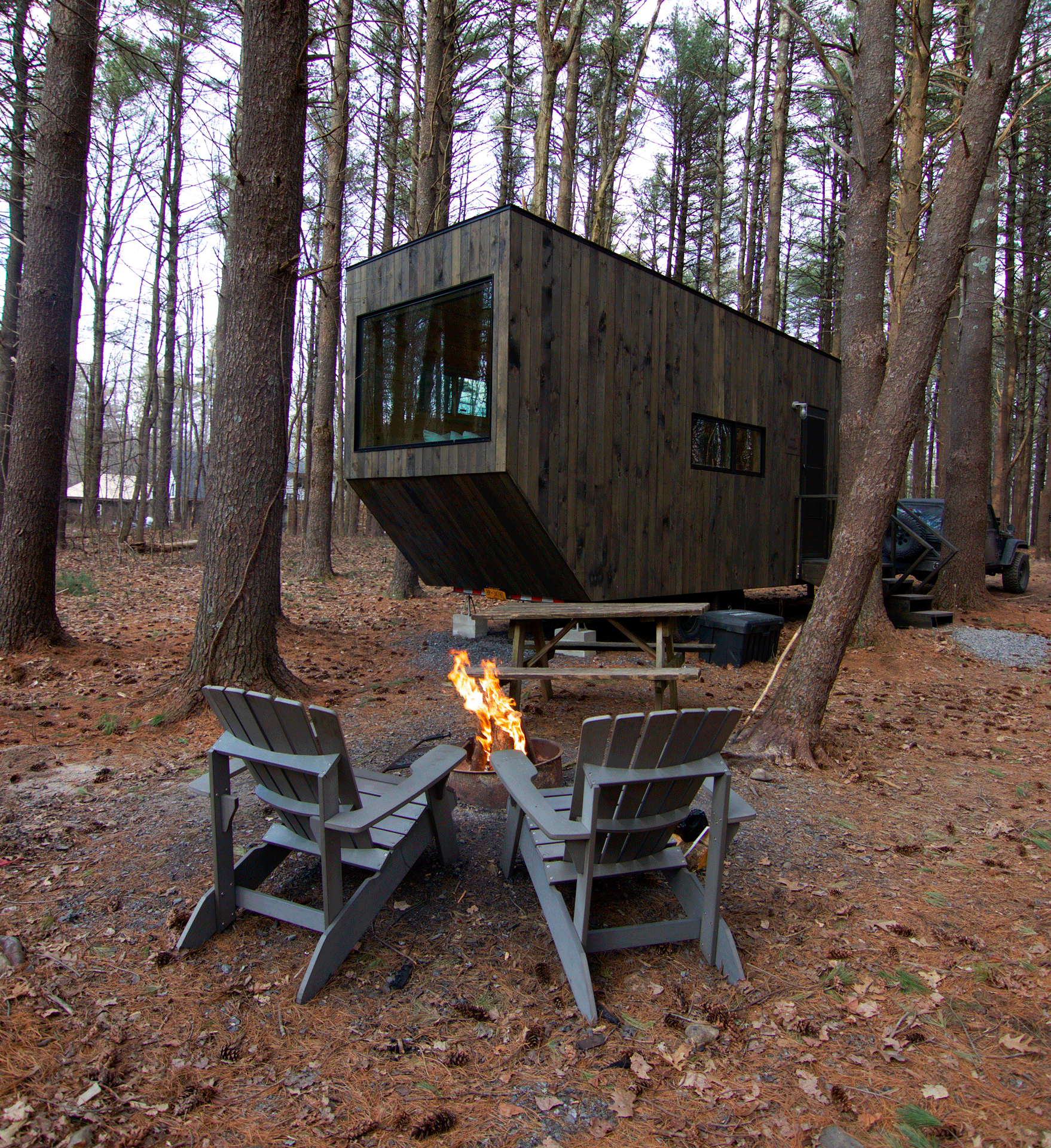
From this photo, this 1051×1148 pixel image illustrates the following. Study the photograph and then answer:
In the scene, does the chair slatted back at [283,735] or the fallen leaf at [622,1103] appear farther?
the chair slatted back at [283,735]

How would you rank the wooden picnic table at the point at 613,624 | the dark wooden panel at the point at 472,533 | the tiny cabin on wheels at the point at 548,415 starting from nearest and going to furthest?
the wooden picnic table at the point at 613,624, the tiny cabin on wheels at the point at 548,415, the dark wooden panel at the point at 472,533

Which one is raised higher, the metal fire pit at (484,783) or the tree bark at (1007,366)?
the tree bark at (1007,366)

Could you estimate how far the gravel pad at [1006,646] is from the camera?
8016mm

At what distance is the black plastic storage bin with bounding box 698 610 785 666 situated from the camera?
7.83 metres

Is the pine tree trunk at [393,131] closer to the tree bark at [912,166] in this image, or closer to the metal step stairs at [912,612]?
the tree bark at [912,166]

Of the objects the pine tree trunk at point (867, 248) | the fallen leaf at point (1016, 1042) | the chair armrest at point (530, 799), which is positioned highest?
the pine tree trunk at point (867, 248)

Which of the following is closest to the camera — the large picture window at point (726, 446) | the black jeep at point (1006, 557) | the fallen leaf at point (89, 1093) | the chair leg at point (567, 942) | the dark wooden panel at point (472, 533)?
the fallen leaf at point (89, 1093)

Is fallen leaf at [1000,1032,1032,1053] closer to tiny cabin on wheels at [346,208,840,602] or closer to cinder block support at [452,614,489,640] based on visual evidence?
tiny cabin on wheels at [346,208,840,602]

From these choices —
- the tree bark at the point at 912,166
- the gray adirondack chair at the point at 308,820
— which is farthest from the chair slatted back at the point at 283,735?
the tree bark at the point at 912,166

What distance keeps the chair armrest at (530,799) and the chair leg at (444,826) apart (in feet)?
1.08

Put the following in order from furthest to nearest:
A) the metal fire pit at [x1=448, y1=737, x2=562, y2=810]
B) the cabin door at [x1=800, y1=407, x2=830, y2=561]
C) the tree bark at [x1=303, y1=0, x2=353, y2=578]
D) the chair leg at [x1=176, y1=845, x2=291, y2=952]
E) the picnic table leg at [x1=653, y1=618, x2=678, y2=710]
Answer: the tree bark at [x1=303, y1=0, x2=353, y2=578], the cabin door at [x1=800, y1=407, x2=830, y2=561], the picnic table leg at [x1=653, y1=618, x2=678, y2=710], the metal fire pit at [x1=448, y1=737, x2=562, y2=810], the chair leg at [x1=176, y1=845, x2=291, y2=952]

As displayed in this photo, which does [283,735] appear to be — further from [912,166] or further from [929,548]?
[929,548]

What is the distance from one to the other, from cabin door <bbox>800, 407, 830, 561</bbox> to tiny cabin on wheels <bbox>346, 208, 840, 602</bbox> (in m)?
1.52

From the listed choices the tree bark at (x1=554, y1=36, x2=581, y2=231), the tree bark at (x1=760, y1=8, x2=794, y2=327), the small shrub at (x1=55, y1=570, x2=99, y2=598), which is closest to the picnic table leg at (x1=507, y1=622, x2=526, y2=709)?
the small shrub at (x1=55, y1=570, x2=99, y2=598)
